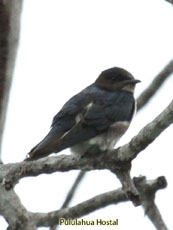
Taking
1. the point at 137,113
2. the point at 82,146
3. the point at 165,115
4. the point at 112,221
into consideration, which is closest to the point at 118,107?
the point at 137,113

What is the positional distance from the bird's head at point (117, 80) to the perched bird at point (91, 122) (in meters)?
0.11

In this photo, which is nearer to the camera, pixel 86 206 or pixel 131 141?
pixel 131 141

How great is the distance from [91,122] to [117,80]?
1.36 metres

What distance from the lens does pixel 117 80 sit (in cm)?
621

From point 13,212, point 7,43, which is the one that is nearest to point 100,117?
point 7,43

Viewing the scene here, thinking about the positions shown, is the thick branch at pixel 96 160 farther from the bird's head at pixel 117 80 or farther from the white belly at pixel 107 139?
the bird's head at pixel 117 80

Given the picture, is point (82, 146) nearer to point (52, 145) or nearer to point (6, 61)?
point (52, 145)

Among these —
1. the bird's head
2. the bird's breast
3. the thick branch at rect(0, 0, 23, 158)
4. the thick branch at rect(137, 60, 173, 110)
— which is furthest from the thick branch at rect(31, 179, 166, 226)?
the bird's head

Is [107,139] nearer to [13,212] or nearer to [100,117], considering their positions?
[100,117]

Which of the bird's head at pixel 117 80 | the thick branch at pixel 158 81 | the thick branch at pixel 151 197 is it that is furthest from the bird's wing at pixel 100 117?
the thick branch at pixel 151 197

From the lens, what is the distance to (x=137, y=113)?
538 centimetres

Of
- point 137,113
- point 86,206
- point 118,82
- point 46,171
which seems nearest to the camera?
point 46,171

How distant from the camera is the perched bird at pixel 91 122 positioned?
4.70 metres

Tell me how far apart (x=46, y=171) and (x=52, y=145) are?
1.23 feet
